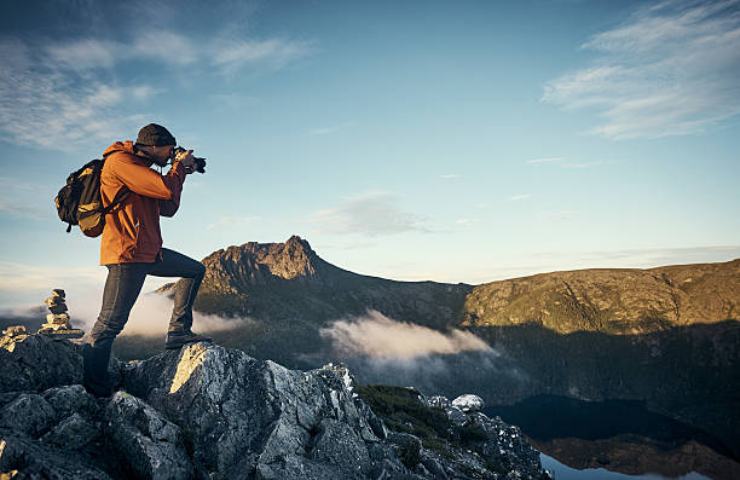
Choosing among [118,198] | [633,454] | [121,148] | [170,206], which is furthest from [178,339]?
[633,454]

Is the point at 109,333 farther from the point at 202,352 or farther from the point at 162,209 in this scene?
the point at 162,209

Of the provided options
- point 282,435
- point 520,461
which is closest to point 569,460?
point 520,461

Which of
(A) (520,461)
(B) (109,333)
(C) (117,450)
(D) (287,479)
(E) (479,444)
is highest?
(B) (109,333)

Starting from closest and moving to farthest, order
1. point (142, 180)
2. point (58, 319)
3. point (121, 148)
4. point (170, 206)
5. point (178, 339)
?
point (142, 180) → point (121, 148) → point (170, 206) → point (178, 339) → point (58, 319)

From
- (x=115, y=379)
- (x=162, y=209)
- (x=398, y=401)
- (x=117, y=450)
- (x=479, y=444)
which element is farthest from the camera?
(x=398, y=401)

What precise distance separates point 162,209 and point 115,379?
489 centimetres

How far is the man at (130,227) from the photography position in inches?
366

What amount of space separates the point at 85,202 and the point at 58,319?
33.7 m

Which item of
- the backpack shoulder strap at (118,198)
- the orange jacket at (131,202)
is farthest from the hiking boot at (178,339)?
the backpack shoulder strap at (118,198)

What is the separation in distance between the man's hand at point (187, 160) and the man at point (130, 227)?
24mm

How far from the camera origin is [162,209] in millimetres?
10453

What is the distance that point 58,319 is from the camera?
116 feet

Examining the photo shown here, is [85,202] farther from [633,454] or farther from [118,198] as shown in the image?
[633,454]

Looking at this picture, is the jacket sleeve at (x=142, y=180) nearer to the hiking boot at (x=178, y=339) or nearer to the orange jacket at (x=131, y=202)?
the orange jacket at (x=131, y=202)
